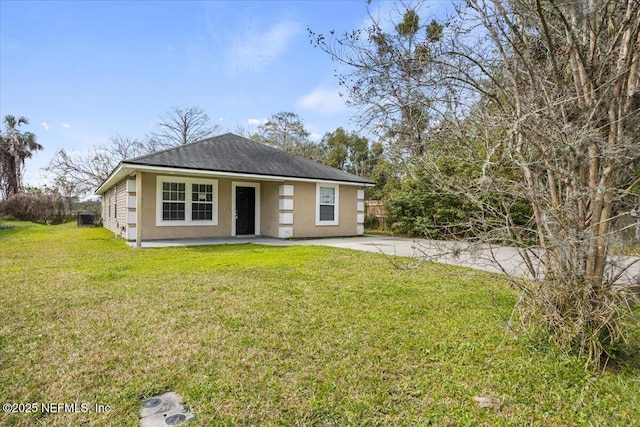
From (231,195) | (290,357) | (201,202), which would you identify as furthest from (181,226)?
(290,357)

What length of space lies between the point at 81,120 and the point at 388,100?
27.0m

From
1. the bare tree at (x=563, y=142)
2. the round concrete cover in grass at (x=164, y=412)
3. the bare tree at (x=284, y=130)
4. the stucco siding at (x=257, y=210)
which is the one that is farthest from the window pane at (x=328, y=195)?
the bare tree at (x=284, y=130)

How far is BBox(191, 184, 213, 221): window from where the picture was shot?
1167 cm

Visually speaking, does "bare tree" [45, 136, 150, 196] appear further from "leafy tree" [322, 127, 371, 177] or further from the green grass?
the green grass

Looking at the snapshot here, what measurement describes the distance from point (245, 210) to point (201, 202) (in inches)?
74.0

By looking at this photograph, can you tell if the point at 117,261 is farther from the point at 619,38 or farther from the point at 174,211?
the point at 619,38

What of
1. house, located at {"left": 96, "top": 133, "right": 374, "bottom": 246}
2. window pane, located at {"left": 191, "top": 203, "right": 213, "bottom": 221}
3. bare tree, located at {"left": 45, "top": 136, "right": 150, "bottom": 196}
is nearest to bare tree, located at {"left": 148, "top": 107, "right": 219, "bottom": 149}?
bare tree, located at {"left": 45, "top": 136, "right": 150, "bottom": 196}

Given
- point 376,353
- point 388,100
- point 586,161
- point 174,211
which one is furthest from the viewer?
point 174,211

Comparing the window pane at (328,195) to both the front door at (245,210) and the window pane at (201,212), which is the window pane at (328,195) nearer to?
the front door at (245,210)

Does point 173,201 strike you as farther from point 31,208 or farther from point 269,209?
point 31,208

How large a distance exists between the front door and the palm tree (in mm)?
25932

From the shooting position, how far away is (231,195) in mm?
12523

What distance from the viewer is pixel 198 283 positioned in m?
5.16

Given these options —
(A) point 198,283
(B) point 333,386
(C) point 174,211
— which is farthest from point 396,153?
(C) point 174,211
